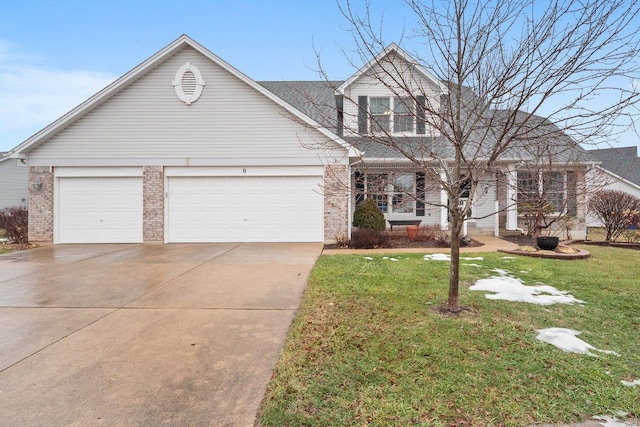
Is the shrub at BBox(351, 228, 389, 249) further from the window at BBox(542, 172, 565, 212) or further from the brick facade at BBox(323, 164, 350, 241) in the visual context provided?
the window at BBox(542, 172, 565, 212)

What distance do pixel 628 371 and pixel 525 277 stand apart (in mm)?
3827

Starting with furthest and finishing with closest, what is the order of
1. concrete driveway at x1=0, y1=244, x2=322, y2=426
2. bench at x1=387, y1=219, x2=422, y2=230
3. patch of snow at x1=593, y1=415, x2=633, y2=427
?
bench at x1=387, y1=219, x2=422, y2=230 → concrete driveway at x1=0, y1=244, x2=322, y2=426 → patch of snow at x1=593, y1=415, x2=633, y2=427

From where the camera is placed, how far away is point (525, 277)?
6746 mm

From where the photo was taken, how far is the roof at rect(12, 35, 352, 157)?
1166 cm

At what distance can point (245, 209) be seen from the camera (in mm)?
12211

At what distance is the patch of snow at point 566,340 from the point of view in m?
3.57

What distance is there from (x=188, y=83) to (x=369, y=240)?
27.0ft

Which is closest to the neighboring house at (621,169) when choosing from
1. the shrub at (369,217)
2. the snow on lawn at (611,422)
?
the shrub at (369,217)

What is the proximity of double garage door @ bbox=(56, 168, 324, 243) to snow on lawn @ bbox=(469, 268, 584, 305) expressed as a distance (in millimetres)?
6634

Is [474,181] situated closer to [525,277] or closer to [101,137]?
[525,277]

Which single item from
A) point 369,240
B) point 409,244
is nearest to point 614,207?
point 409,244

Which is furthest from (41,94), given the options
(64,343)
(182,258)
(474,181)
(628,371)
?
(628,371)

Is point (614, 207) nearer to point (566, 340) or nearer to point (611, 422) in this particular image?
point (566, 340)

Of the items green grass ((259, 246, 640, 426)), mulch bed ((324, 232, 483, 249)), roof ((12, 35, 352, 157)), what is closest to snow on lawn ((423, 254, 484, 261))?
mulch bed ((324, 232, 483, 249))
